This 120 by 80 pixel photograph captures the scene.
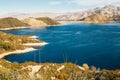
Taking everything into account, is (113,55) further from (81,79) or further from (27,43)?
(81,79)

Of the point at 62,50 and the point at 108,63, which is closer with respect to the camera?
the point at 108,63

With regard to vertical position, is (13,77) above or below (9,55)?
above

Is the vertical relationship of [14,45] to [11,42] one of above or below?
above

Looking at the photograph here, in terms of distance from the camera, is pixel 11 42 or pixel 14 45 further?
pixel 11 42

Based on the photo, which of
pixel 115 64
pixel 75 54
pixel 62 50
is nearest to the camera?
pixel 115 64

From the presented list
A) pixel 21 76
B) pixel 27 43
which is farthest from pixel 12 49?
pixel 21 76

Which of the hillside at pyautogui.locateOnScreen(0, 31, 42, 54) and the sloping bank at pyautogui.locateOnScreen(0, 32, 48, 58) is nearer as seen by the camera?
the sloping bank at pyautogui.locateOnScreen(0, 32, 48, 58)

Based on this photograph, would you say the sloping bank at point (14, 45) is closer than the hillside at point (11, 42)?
Yes

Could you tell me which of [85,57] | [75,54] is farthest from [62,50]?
[85,57]

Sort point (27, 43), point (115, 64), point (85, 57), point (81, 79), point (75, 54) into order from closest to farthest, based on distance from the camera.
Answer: point (81, 79), point (115, 64), point (85, 57), point (75, 54), point (27, 43)
